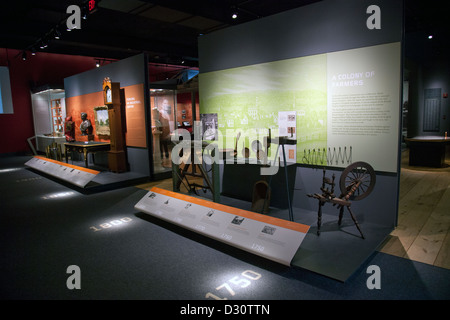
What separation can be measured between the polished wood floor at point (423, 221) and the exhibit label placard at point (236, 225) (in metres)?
1.13

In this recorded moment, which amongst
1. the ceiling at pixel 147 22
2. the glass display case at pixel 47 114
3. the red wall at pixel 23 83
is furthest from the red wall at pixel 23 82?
the ceiling at pixel 147 22

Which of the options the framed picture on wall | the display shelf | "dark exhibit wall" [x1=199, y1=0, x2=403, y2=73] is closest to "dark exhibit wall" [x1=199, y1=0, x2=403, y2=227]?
"dark exhibit wall" [x1=199, y1=0, x2=403, y2=73]

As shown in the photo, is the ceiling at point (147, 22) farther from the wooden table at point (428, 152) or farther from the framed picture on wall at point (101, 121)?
the wooden table at point (428, 152)

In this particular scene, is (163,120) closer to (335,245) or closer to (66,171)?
(66,171)

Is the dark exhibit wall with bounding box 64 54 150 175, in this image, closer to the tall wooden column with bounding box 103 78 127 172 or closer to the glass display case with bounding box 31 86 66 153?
the tall wooden column with bounding box 103 78 127 172

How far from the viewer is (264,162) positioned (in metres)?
4.03

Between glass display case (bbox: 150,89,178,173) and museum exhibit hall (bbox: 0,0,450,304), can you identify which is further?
glass display case (bbox: 150,89,178,173)

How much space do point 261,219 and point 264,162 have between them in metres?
1.12

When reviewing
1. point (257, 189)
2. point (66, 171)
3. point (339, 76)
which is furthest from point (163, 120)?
point (339, 76)

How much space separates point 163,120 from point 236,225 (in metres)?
6.43

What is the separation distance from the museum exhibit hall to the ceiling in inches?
3.5

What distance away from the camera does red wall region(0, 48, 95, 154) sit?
11406 millimetres
